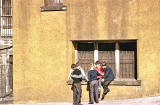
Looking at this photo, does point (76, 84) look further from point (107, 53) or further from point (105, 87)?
point (107, 53)

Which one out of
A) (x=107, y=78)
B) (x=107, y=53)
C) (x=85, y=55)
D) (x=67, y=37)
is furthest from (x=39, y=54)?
(x=107, y=78)

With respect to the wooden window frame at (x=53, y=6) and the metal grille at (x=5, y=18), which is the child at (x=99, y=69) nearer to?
the wooden window frame at (x=53, y=6)

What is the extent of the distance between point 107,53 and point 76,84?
201cm

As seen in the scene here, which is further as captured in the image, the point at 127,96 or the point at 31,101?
the point at 31,101

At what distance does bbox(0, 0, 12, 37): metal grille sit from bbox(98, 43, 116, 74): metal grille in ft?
24.0

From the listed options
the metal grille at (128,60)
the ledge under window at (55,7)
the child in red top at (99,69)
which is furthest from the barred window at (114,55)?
the ledge under window at (55,7)

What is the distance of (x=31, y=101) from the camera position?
1285 centimetres

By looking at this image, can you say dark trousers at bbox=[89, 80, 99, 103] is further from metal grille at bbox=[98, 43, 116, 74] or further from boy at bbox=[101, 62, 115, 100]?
metal grille at bbox=[98, 43, 116, 74]

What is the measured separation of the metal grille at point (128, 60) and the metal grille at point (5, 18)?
815cm

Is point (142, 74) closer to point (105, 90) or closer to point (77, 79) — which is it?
point (105, 90)

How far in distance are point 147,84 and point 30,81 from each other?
4.98 meters

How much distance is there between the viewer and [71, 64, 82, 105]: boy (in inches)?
458

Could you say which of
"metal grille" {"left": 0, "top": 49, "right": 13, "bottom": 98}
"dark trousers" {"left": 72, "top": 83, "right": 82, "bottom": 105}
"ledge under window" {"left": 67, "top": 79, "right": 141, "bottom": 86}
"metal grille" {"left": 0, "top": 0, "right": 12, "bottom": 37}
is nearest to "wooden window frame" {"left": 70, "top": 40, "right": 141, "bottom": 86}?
"ledge under window" {"left": 67, "top": 79, "right": 141, "bottom": 86}

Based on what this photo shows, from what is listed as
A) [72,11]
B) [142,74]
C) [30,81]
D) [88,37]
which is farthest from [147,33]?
[30,81]
